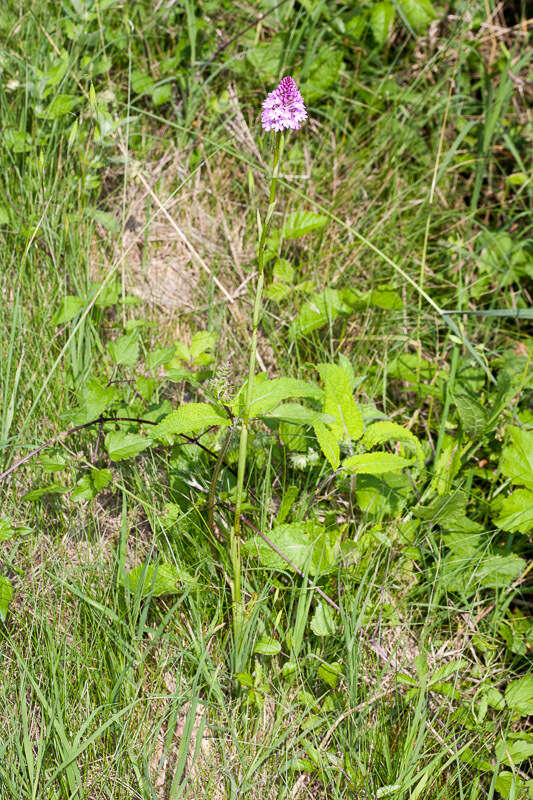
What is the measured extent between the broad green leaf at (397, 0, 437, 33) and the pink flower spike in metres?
1.67

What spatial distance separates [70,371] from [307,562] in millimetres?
948

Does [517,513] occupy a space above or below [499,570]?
above

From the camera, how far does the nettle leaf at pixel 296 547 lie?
167 cm

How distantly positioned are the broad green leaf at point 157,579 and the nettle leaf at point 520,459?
925mm

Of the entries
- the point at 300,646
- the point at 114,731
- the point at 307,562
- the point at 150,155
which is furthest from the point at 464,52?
the point at 114,731

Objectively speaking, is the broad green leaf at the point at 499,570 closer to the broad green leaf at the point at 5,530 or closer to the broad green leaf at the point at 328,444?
the broad green leaf at the point at 328,444

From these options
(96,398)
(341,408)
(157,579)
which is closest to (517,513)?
(341,408)

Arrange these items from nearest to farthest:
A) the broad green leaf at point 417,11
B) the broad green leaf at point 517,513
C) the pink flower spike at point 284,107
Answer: the pink flower spike at point 284,107
the broad green leaf at point 517,513
the broad green leaf at point 417,11

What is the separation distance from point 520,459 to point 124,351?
1.16m

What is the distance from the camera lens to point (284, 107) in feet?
4.19

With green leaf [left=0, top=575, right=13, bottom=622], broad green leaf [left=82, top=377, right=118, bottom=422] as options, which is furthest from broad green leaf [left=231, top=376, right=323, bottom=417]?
green leaf [left=0, top=575, right=13, bottom=622]

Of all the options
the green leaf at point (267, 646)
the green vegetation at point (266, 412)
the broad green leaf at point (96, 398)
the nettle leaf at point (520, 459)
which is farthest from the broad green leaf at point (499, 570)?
the broad green leaf at point (96, 398)

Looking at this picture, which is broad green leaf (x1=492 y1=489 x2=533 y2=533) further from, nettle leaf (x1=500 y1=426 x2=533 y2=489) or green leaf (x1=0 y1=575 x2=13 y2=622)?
green leaf (x1=0 y1=575 x2=13 y2=622)

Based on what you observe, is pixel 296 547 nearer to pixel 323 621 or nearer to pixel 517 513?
pixel 323 621
